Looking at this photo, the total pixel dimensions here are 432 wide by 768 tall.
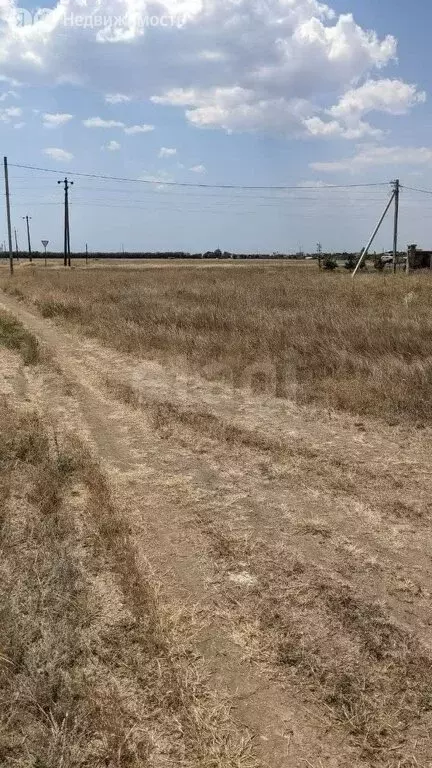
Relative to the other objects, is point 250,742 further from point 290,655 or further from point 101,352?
point 101,352

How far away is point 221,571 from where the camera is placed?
3533mm

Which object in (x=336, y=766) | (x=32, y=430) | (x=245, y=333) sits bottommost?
(x=336, y=766)

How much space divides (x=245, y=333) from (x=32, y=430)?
6.12 metres

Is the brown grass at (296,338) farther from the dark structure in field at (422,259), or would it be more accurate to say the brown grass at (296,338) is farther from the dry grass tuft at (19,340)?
the dark structure in field at (422,259)

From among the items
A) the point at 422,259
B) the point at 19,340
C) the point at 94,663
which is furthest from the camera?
the point at 422,259

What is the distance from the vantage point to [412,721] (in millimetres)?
2361

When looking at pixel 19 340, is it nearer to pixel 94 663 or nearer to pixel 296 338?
pixel 296 338

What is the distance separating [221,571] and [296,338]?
7.24 meters

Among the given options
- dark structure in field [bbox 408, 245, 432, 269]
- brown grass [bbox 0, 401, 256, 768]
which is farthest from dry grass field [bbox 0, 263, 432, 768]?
dark structure in field [bbox 408, 245, 432, 269]

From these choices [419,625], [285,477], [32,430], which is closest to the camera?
[419,625]

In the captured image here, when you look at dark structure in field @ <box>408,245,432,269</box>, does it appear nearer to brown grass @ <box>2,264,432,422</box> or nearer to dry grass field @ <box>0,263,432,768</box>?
brown grass @ <box>2,264,432,422</box>

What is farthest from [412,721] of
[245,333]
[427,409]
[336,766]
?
[245,333]

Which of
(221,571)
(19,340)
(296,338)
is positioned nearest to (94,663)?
(221,571)

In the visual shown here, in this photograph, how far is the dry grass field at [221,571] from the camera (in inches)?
90.9
